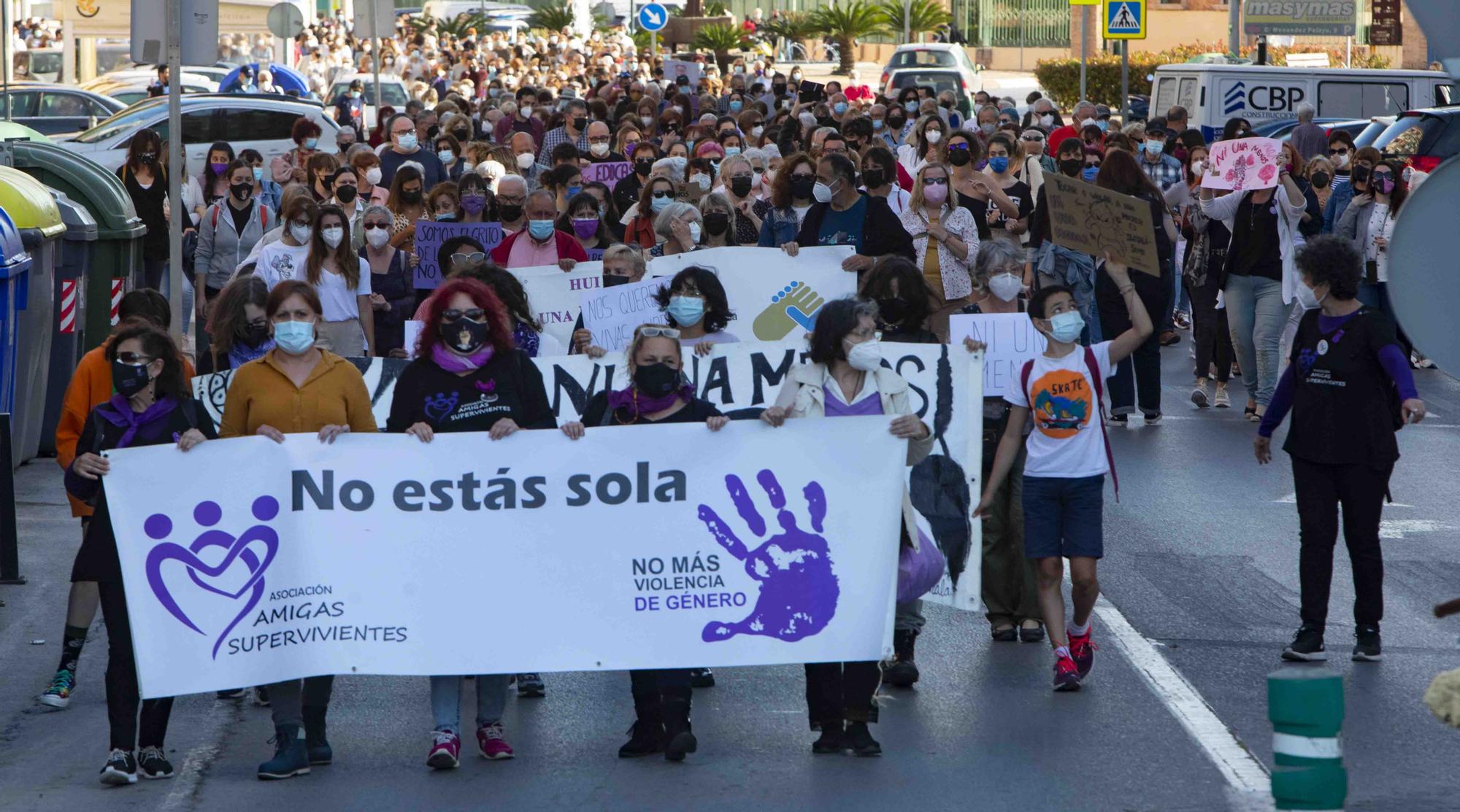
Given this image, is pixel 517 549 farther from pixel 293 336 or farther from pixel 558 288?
pixel 558 288

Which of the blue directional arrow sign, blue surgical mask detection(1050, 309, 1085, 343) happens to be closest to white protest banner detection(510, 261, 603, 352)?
blue surgical mask detection(1050, 309, 1085, 343)

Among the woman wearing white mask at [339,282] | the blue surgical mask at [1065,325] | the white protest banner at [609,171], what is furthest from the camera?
the white protest banner at [609,171]

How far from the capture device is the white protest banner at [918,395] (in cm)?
787

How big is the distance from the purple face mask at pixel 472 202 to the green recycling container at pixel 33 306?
96.9 inches

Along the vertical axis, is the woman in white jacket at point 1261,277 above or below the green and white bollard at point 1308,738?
above

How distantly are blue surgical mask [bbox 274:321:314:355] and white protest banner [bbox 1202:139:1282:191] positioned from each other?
8524 mm

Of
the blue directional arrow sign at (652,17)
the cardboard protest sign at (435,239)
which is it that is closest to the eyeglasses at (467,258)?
the cardboard protest sign at (435,239)

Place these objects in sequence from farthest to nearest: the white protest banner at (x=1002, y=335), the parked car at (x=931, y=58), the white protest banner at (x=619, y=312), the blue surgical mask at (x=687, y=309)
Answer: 1. the parked car at (x=931, y=58)
2. the white protest banner at (x=619, y=312)
3. the white protest banner at (x=1002, y=335)
4. the blue surgical mask at (x=687, y=309)

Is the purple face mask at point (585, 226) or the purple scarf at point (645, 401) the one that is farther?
the purple face mask at point (585, 226)

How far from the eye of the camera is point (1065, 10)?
64688mm

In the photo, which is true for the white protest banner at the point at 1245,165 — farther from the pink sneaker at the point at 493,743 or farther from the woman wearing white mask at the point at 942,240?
the pink sneaker at the point at 493,743

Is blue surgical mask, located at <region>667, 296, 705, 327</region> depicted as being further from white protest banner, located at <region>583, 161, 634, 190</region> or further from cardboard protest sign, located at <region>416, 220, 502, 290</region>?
white protest banner, located at <region>583, 161, 634, 190</region>

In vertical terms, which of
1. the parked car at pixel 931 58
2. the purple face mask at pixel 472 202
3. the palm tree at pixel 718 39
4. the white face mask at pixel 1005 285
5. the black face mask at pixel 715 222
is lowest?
the white face mask at pixel 1005 285

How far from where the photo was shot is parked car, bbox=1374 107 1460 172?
61.3ft
